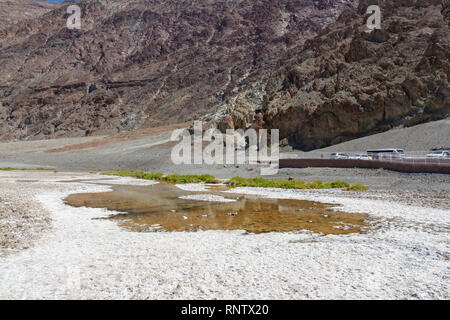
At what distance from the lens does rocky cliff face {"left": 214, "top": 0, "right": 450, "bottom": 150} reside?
3947cm

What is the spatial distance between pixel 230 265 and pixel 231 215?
6.33 metres

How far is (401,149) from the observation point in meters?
33.7

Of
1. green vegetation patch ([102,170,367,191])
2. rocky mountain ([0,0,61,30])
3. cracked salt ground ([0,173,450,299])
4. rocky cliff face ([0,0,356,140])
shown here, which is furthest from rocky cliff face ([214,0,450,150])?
rocky mountain ([0,0,61,30])

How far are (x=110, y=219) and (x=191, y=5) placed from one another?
136405 millimetres

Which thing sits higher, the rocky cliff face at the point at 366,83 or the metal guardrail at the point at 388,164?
the rocky cliff face at the point at 366,83

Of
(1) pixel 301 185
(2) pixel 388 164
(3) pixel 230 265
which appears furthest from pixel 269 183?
(3) pixel 230 265

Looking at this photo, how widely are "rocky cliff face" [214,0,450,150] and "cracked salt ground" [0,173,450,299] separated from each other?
34143mm

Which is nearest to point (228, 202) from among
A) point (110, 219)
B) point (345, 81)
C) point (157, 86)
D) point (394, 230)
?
point (110, 219)

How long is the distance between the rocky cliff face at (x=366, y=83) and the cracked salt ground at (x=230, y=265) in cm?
3414

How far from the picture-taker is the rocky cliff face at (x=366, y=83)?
39.5 metres

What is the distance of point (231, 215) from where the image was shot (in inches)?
517

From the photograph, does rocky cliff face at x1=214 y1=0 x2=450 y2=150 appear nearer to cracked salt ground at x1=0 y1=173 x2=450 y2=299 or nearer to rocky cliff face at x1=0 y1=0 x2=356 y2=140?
rocky cliff face at x1=0 y1=0 x2=356 y2=140

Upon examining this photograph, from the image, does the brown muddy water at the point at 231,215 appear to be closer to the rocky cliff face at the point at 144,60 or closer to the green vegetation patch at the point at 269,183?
the green vegetation patch at the point at 269,183

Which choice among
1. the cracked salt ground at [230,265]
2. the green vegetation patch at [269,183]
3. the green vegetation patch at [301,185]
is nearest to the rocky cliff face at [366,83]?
the green vegetation patch at [269,183]
